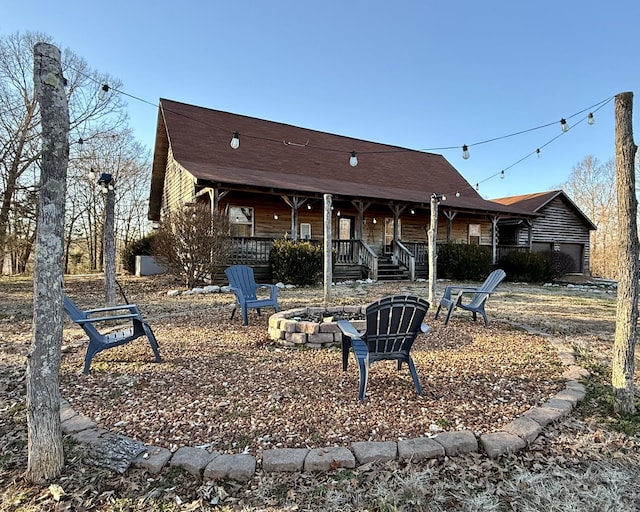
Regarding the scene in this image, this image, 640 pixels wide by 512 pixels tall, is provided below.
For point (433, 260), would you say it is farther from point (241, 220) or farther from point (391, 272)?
point (241, 220)

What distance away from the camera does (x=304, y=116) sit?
20.6 meters

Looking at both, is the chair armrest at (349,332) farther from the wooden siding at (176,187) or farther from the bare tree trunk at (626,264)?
the wooden siding at (176,187)

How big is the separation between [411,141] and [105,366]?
2114cm

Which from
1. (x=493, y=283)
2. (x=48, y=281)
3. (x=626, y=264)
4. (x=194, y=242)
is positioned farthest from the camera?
(x=194, y=242)

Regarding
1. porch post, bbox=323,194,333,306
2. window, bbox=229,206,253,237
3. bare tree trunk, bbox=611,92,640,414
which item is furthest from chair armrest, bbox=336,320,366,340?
window, bbox=229,206,253,237

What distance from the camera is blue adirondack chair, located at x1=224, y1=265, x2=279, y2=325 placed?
5.48m

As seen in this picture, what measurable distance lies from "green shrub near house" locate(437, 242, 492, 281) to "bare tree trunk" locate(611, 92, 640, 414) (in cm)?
1161

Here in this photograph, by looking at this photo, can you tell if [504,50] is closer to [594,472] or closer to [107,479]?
[594,472]

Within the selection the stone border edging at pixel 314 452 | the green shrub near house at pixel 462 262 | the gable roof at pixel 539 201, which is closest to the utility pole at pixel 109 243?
the stone border edging at pixel 314 452

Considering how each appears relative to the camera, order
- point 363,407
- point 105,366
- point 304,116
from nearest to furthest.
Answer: point 363,407
point 105,366
point 304,116

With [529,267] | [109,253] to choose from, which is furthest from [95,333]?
[529,267]

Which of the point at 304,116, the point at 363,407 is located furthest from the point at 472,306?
the point at 304,116

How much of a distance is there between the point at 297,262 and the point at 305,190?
255cm

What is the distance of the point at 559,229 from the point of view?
20156mm
